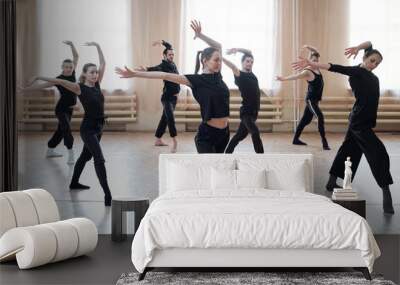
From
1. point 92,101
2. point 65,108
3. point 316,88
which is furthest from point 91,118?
point 316,88

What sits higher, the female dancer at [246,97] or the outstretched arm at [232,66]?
the outstretched arm at [232,66]

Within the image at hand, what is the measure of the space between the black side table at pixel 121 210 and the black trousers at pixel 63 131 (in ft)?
3.23

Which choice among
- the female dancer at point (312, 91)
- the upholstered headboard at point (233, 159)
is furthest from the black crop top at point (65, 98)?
the female dancer at point (312, 91)

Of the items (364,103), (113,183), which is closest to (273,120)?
(364,103)

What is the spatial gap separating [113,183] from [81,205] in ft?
1.42

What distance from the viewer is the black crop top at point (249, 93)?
27.3 ft

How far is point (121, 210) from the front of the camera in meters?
7.88

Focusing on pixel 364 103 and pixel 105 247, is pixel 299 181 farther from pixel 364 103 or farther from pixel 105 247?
pixel 105 247

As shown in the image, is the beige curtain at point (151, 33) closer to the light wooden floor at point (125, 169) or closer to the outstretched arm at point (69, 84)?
the light wooden floor at point (125, 169)

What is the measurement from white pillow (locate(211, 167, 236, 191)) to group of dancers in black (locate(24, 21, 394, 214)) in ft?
2.24

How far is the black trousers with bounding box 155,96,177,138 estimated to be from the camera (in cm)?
837

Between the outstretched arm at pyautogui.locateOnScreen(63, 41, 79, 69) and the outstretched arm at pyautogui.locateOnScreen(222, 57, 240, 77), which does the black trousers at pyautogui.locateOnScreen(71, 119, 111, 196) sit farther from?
the outstretched arm at pyautogui.locateOnScreen(222, 57, 240, 77)

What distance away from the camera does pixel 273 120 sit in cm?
837

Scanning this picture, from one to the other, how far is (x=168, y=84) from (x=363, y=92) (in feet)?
6.75
